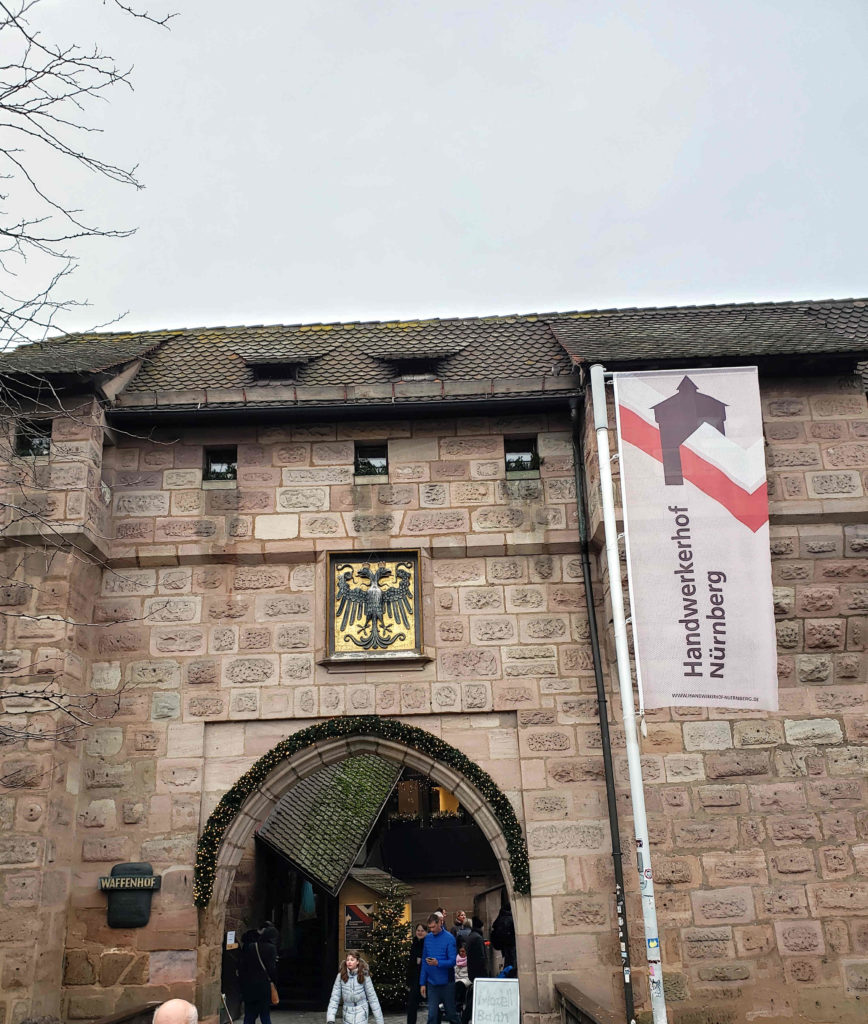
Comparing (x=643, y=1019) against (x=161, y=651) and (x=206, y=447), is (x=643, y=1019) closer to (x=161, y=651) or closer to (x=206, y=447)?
(x=161, y=651)

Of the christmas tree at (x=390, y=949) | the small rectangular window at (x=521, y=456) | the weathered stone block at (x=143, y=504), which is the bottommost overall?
the christmas tree at (x=390, y=949)

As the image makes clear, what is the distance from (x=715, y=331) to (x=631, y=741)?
5.59 metres

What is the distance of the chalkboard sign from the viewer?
8.62 m

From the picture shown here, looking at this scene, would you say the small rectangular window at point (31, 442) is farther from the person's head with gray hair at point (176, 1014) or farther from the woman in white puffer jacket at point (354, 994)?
the person's head with gray hair at point (176, 1014)

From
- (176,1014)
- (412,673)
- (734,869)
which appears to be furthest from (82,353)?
(176,1014)

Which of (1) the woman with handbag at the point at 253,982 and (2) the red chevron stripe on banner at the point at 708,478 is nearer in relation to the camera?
(2) the red chevron stripe on banner at the point at 708,478

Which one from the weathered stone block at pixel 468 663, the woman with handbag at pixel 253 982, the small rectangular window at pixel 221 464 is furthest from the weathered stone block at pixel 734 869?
the small rectangular window at pixel 221 464

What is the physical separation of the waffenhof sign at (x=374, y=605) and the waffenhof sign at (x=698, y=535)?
2820 mm

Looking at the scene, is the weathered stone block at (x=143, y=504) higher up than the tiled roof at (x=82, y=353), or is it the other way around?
the tiled roof at (x=82, y=353)

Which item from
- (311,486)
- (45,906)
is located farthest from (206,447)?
(45,906)

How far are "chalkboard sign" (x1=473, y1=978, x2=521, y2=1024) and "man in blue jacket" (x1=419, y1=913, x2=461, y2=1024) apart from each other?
97 cm

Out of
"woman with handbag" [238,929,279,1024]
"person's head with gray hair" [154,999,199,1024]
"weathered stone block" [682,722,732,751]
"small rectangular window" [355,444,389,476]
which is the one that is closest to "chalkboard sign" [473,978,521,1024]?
"woman with handbag" [238,929,279,1024]

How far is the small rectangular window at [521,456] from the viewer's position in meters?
10.3

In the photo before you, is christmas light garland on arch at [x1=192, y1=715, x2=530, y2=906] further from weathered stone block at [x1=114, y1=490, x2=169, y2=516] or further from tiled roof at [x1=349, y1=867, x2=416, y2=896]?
tiled roof at [x1=349, y1=867, x2=416, y2=896]
